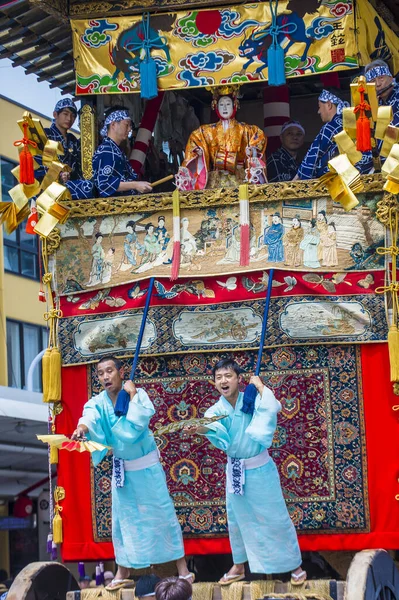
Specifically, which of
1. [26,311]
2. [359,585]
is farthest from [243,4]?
[26,311]

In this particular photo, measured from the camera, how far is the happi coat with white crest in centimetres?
741

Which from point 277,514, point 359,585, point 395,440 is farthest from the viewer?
point 395,440

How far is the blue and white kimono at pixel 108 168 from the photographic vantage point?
861cm

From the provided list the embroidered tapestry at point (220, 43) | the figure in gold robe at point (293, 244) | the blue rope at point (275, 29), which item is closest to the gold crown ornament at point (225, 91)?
the embroidered tapestry at point (220, 43)

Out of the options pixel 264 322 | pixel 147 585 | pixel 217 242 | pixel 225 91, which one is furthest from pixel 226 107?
pixel 147 585

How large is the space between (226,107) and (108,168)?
956mm

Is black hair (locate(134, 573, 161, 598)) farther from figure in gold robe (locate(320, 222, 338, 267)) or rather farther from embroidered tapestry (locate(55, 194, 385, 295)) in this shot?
figure in gold robe (locate(320, 222, 338, 267))

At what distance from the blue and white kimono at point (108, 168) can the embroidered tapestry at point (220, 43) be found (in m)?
0.44

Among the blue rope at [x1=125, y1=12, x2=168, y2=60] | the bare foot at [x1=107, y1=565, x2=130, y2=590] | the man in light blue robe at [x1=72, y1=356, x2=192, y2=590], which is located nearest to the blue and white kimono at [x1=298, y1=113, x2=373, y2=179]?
the blue rope at [x1=125, y1=12, x2=168, y2=60]

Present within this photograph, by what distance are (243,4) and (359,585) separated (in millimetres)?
4110

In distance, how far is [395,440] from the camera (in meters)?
7.99

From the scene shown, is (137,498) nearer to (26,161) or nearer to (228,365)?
(228,365)

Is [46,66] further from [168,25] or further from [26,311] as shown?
[26,311]

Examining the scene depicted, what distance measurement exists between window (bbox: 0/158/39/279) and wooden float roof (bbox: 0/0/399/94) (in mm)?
9592
